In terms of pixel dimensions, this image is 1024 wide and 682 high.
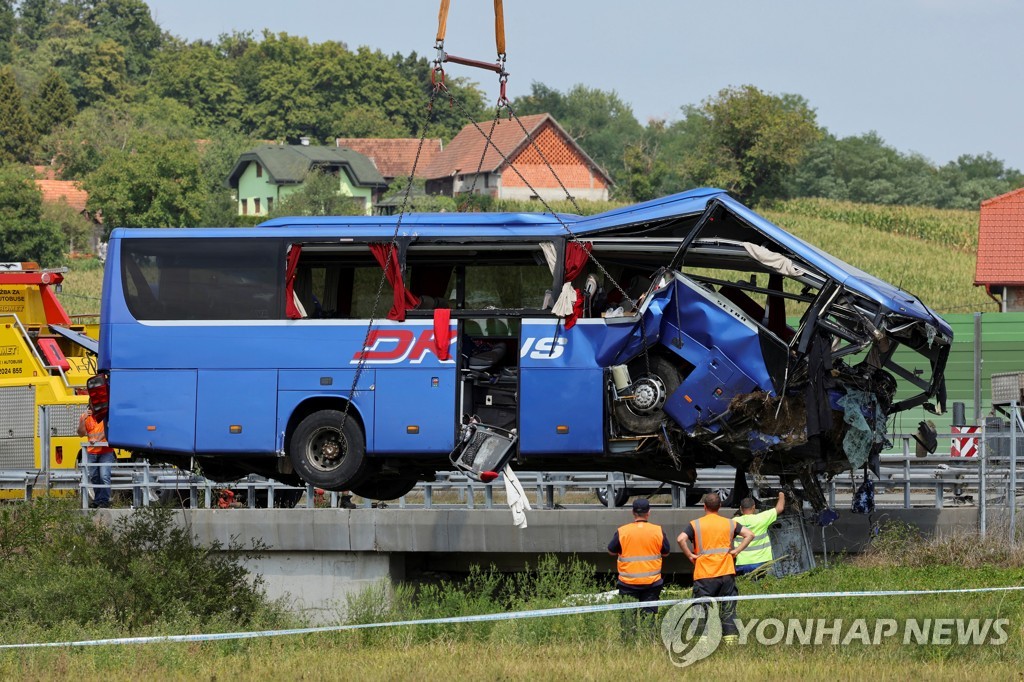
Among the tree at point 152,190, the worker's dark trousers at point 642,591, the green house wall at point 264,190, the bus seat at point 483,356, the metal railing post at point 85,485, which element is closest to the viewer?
the worker's dark trousers at point 642,591

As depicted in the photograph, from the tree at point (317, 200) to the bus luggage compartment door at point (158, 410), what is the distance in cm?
6268

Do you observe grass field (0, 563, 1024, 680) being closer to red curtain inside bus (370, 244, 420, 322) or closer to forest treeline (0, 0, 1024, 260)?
red curtain inside bus (370, 244, 420, 322)

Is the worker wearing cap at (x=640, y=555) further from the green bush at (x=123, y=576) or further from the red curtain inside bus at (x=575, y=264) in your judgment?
the green bush at (x=123, y=576)

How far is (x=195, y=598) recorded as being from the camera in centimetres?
1906

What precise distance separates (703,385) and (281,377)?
4.86m

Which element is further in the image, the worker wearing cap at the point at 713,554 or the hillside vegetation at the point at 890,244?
the hillside vegetation at the point at 890,244

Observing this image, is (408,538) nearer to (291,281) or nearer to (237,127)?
(291,281)

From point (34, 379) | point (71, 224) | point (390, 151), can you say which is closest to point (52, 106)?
point (390, 151)

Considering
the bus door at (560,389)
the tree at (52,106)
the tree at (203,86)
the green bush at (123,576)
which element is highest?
the tree at (203,86)

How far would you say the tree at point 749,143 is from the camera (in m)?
87.8

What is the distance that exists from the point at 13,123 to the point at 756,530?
369ft

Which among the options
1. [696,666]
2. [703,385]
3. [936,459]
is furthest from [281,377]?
[936,459]

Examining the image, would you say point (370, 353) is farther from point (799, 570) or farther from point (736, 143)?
point (736, 143)

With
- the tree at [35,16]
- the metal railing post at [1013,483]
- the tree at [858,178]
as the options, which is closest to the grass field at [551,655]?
the metal railing post at [1013,483]
